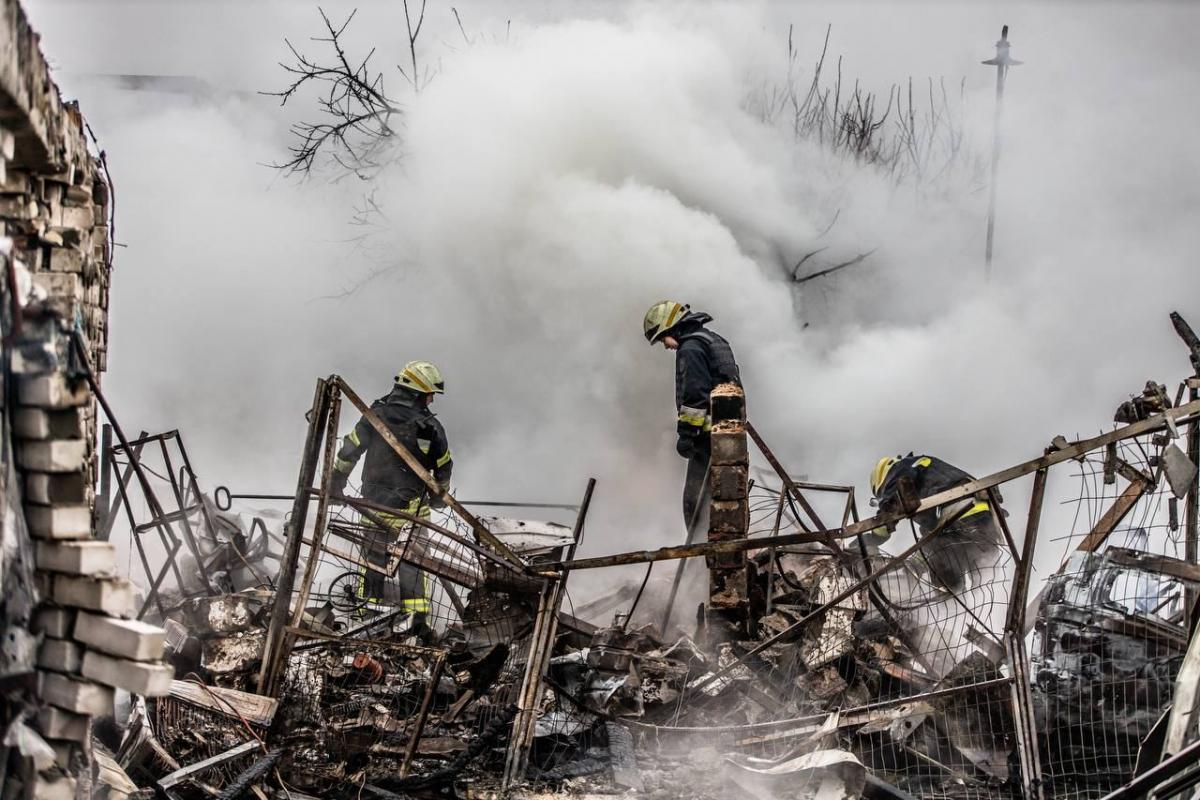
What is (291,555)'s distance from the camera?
554 cm

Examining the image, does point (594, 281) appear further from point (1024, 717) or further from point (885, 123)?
point (1024, 717)

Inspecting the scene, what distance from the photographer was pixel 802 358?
51.9ft

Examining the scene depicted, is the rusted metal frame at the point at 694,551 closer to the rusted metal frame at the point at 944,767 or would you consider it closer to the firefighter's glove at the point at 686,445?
the rusted metal frame at the point at 944,767

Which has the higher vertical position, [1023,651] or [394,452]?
[394,452]

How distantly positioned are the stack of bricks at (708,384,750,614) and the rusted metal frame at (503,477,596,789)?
95 centimetres

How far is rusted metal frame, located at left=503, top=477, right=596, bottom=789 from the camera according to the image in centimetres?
531

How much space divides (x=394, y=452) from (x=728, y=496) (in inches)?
123

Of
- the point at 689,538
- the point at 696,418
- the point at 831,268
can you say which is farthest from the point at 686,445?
the point at 831,268

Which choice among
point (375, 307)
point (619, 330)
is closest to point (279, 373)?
point (375, 307)

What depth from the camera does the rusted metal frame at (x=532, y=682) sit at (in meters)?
5.31

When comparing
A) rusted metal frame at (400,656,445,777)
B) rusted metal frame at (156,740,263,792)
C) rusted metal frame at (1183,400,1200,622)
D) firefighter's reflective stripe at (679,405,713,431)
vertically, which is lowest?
rusted metal frame at (156,740,263,792)

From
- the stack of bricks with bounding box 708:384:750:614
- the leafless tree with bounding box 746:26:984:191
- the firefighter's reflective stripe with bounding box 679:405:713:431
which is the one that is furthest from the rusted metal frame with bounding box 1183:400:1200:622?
the leafless tree with bounding box 746:26:984:191

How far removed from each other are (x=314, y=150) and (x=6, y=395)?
553 inches

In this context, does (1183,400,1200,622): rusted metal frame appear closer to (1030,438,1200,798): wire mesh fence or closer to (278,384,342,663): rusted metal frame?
→ (1030,438,1200,798): wire mesh fence
